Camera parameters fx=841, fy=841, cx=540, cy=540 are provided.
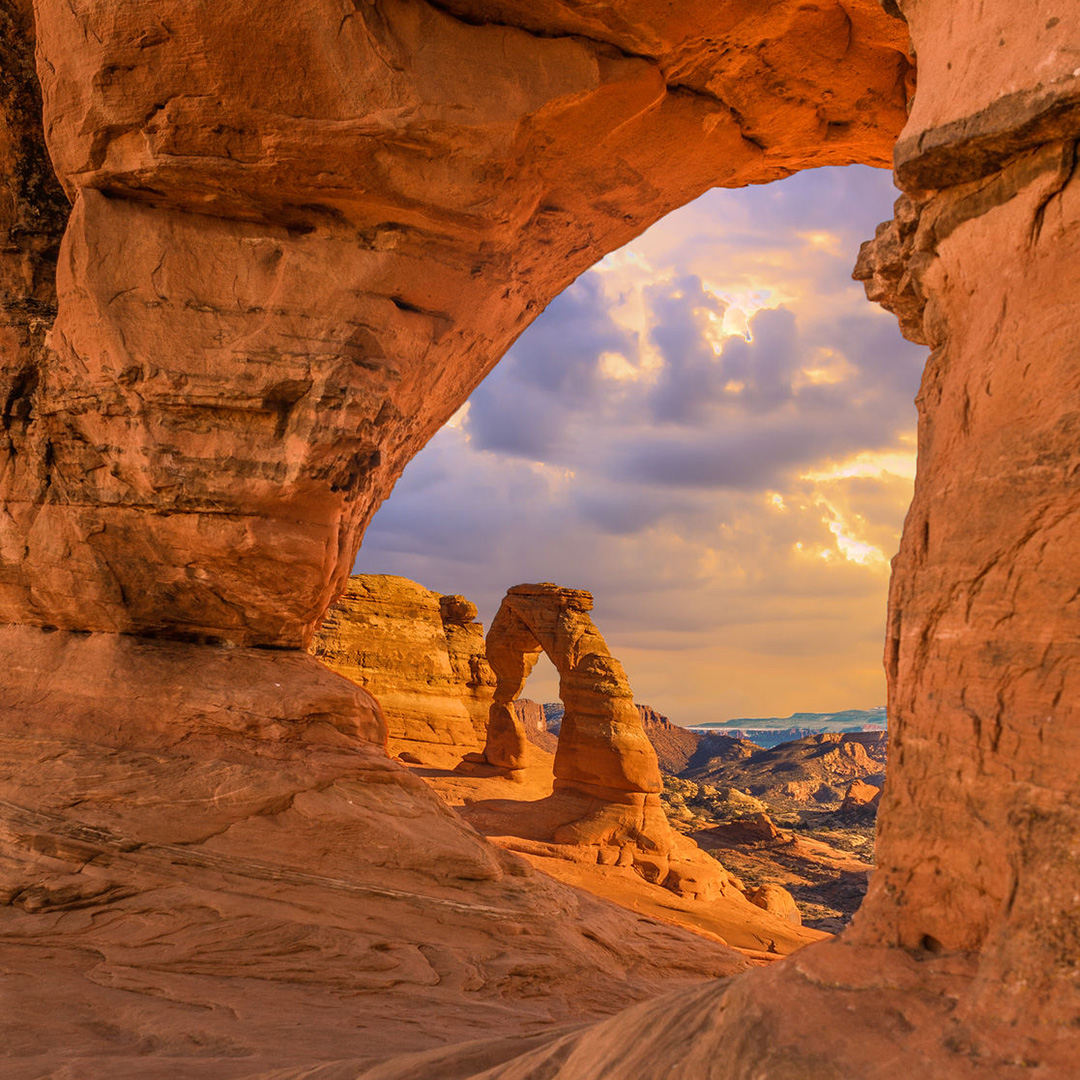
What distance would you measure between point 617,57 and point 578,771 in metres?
11.8

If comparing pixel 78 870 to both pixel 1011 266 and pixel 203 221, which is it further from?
pixel 1011 266

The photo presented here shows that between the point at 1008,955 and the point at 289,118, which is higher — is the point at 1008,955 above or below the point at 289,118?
below

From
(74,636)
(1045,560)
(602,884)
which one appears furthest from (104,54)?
(602,884)

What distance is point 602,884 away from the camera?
39.4ft

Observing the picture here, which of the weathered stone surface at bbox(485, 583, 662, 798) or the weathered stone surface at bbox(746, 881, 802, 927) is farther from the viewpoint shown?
the weathered stone surface at bbox(485, 583, 662, 798)

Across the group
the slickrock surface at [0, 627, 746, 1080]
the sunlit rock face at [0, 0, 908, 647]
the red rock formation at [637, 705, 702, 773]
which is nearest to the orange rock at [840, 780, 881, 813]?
the red rock formation at [637, 705, 702, 773]

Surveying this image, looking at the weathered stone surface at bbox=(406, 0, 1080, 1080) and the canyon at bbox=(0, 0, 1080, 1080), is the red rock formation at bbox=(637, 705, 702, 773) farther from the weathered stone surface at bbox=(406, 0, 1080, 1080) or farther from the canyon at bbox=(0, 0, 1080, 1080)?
the weathered stone surface at bbox=(406, 0, 1080, 1080)

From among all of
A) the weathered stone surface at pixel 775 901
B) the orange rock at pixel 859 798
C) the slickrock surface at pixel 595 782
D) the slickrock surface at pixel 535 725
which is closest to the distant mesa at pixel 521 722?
the slickrock surface at pixel 595 782

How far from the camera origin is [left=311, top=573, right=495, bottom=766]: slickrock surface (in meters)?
21.1

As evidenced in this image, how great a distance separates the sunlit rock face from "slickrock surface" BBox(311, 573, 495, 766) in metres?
14.9

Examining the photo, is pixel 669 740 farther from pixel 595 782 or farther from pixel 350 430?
pixel 350 430

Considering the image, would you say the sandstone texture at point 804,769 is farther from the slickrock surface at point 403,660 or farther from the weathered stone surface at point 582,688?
the weathered stone surface at point 582,688

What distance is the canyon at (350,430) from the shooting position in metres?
2.41

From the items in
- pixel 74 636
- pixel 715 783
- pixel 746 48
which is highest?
pixel 746 48
